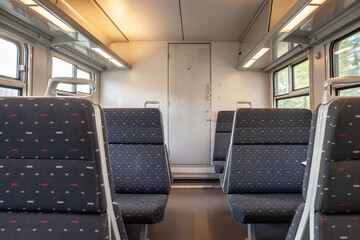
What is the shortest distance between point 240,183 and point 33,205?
5.14ft

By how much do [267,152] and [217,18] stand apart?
7.58ft

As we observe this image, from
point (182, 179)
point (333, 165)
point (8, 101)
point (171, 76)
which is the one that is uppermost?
point (171, 76)

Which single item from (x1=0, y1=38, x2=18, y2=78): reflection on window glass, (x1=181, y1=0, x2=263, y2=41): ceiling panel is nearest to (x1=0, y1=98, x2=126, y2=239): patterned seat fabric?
(x1=0, y1=38, x2=18, y2=78): reflection on window glass

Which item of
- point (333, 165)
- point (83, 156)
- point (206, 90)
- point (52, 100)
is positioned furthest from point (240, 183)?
point (206, 90)

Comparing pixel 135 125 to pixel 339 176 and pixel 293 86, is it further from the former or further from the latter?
pixel 293 86

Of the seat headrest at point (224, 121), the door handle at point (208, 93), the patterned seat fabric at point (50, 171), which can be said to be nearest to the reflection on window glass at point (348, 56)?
the seat headrest at point (224, 121)

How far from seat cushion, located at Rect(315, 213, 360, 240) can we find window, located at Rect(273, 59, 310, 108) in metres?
2.57

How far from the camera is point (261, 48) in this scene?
294 cm

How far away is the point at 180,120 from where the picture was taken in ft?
14.0

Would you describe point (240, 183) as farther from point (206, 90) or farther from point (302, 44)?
point (206, 90)

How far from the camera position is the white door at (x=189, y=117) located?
168 inches

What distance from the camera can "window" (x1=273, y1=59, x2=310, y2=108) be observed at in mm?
3103


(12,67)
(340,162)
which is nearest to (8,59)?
(12,67)

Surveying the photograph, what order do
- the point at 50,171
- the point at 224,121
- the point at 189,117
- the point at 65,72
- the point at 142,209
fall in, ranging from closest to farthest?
1. the point at 50,171
2. the point at 142,209
3. the point at 65,72
4. the point at 224,121
5. the point at 189,117
